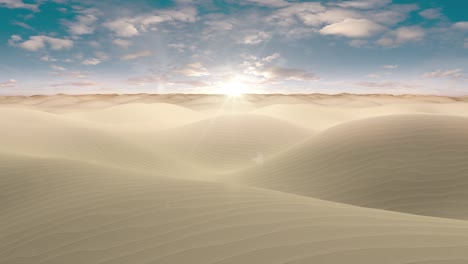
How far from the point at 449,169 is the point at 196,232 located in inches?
244

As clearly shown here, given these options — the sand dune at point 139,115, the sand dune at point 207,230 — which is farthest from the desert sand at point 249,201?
the sand dune at point 139,115

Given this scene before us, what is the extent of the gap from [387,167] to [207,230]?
555cm

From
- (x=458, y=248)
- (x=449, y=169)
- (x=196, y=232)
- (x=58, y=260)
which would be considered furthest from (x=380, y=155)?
(x=58, y=260)

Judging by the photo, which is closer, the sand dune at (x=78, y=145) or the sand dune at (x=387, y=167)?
the sand dune at (x=387, y=167)

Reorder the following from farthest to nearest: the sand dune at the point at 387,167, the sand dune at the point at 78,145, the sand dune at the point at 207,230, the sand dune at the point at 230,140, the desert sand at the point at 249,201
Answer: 1. the sand dune at the point at 230,140
2. the sand dune at the point at 78,145
3. the sand dune at the point at 387,167
4. the desert sand at the point at 249,201
5. the sand dune at the point at 207,230

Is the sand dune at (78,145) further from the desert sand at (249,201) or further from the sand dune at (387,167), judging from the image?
the sand dune at (387,167)

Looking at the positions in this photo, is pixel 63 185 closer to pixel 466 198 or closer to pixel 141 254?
pixel 141 254

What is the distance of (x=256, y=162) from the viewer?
1104cm

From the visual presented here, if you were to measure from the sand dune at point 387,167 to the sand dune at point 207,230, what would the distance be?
9.69 feet

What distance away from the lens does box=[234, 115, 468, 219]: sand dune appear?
606 cm

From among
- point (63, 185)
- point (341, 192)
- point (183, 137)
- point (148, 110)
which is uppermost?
point (148, 110)

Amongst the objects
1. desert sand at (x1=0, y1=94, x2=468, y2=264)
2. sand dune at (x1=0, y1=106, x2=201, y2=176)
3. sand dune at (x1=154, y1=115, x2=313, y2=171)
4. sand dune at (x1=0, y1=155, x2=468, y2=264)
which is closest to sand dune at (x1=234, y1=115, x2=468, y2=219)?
desert sand at (x1=0, y1=94, x2=468, y2=264)

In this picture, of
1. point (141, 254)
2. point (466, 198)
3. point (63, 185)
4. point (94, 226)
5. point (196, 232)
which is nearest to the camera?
point (141, 254)

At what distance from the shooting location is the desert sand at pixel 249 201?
2604 millimetres
